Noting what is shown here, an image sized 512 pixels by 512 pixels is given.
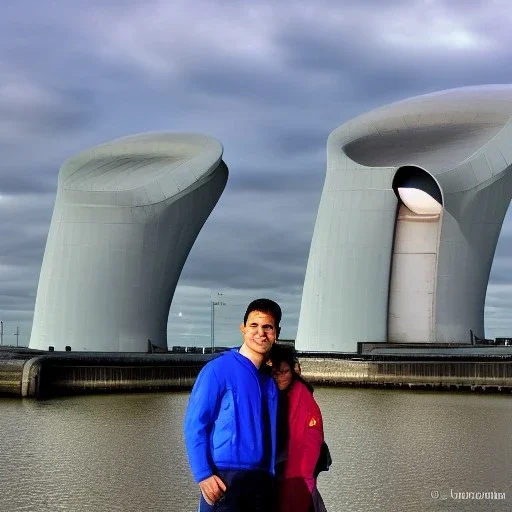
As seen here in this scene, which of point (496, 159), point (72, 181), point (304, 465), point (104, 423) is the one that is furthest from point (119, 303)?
point (304, 465)

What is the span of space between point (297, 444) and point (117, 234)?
32.6 metres

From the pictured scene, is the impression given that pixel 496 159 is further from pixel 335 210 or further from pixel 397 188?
pixel 335 210

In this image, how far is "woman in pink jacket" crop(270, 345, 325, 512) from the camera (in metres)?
4.47

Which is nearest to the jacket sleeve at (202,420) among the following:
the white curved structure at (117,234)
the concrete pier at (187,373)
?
the concrete pier at (187,373)

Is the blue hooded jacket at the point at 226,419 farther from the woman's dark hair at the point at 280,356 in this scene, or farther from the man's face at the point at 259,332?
the woman's dark hair at the point at 280,356

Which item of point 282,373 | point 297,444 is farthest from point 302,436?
point 282,373

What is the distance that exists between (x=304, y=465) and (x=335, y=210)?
103 ft

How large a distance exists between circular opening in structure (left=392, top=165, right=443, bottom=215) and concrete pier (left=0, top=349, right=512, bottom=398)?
777 cm

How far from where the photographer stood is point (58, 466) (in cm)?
1096

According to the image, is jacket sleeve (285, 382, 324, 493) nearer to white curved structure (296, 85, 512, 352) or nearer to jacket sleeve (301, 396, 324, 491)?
jacket sleeve (301, 396, 324, 491)

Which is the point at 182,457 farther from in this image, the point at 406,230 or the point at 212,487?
the point at 406,230

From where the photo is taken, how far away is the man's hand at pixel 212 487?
3936 mm

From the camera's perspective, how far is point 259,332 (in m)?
4.14

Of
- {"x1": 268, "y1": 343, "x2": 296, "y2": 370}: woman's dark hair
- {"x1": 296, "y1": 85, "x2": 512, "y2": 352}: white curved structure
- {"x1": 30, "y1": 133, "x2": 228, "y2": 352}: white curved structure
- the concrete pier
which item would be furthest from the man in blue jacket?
{"x1": 30, "y1": 133, "x2": 228, "y2": 352}: white curved structure
